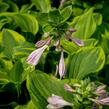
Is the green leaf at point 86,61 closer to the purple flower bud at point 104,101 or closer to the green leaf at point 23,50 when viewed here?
the green leaf at point 23,50

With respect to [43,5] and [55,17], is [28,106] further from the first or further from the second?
[43,5]

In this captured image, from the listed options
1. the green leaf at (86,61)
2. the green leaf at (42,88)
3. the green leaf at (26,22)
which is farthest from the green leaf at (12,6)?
the green leaf at (42,88)

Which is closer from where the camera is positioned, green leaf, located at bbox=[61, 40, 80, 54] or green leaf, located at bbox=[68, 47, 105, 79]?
green leaf, located at bbox=[68, 47, 105, 79]

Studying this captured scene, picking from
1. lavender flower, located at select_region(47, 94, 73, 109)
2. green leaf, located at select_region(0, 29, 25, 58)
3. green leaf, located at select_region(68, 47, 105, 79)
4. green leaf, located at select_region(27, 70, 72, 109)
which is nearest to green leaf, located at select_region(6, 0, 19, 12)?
green leaf, located at select_region(0, 29, 25, 58)

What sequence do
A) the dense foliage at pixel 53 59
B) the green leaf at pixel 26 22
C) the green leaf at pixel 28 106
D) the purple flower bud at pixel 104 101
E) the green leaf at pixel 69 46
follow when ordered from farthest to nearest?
the green leaf at pixel 26 22, the green leaf at pixel 69 46, the green leaf at pixel 28 106, the dense foliage at pixel 53 59, the purple flower bud at pixel 104 101


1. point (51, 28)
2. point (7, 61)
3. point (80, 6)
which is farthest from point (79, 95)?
point (80, 6)

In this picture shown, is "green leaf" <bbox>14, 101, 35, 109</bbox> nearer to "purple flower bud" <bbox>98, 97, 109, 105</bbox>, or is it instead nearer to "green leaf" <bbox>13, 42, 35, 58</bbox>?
"green leaf" <bbox>13, 42, 35, 58</bbox>

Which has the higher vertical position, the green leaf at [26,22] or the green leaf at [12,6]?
the green leaf at [12,6]

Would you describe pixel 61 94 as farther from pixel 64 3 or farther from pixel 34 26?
pixel 64 3
